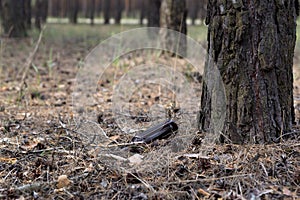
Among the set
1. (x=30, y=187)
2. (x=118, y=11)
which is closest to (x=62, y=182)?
(x=30, y=187)

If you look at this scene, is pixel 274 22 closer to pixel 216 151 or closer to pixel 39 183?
pixel 216 151

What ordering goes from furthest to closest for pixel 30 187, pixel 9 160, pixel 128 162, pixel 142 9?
pixel 142 9
pixel 9 160
pixel 128 162
pixel 30 187

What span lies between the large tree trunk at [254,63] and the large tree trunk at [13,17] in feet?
23.2

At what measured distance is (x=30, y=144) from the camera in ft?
9.66

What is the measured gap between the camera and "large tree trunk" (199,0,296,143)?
2500mm

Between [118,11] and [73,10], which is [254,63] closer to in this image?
[118,11]

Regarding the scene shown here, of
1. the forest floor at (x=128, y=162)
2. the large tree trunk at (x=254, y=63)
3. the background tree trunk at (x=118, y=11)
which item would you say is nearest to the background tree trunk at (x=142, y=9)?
the background tree trunk at (x=118, y=11)

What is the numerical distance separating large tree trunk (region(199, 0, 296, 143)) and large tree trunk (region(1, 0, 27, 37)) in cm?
707

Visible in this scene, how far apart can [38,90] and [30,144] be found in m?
1.99

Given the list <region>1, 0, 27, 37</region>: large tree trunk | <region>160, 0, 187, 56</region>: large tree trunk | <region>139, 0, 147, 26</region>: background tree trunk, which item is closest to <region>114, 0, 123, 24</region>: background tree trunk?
<region>139, 0, 147, 26</region>: background tree trunk

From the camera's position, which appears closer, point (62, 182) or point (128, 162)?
point (62, 182)

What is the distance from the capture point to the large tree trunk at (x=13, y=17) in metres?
8.94

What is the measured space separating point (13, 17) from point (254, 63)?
7449mm

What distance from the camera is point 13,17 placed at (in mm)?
9055
